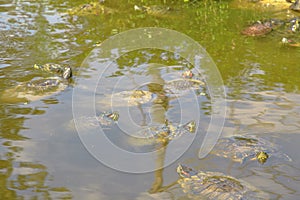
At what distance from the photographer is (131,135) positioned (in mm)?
6266

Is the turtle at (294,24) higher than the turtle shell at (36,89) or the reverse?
higher

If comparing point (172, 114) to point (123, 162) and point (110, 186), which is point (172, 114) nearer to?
point (123, 162)

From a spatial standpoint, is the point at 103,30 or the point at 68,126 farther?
the point at 103,30

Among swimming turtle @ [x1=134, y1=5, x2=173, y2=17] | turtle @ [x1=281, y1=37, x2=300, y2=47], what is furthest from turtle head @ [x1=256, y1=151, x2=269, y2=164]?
swimming turtle @ [x1=134, y1=5, x2=173, y2=17]

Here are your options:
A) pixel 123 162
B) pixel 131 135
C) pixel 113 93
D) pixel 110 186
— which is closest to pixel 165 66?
pixel 113 93

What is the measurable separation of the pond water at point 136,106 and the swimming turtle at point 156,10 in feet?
0.41

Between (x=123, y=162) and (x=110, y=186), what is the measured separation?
0.54 metres

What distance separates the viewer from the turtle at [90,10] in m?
12.9

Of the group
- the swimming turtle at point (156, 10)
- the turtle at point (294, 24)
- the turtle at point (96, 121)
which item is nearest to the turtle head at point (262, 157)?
the turtle at point (96, 121)

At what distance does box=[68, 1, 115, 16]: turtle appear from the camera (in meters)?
12.9

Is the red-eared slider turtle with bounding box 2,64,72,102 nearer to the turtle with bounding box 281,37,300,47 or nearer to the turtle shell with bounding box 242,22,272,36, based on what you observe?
the turtle shell with bounding box 242,22,272,36

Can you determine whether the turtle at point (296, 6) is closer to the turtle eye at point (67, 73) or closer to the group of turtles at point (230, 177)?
the turtle eye at point (67, 73)

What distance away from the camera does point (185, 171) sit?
5.29 m

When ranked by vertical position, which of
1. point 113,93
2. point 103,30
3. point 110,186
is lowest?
point 110,186
